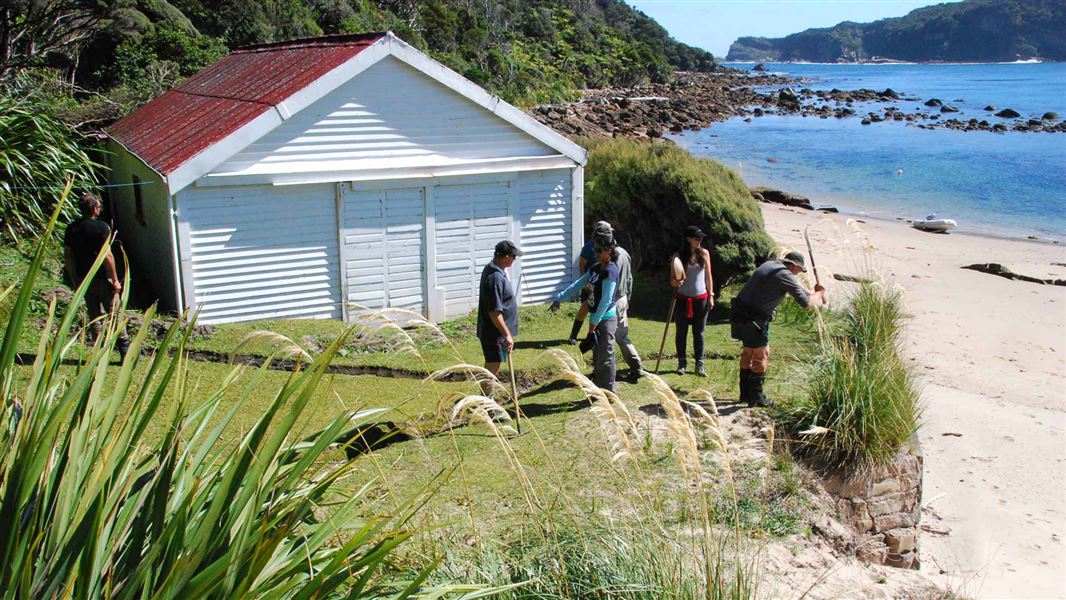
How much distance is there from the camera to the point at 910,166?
46.9 metres

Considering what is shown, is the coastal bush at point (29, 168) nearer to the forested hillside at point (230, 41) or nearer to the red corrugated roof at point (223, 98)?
the red corrugated roof at point (223, 98)

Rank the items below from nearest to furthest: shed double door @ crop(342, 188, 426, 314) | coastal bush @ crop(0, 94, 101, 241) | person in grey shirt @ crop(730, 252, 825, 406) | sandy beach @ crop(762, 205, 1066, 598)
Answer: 1. sandy beach @ crop(762, 205, 1066, 598)
2. person in grey shirt @ crop(730, 252, 825, 406)
3. coastal bush @ crop(0, 94, 101, 241)
4. shed double door @ crop(342, 188, 426, 314)

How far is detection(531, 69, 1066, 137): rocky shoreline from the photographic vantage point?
180ft

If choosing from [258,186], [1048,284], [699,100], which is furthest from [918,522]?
[699,100]

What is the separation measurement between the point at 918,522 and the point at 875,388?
56.1 inches

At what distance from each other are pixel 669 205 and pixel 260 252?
22.4 feet

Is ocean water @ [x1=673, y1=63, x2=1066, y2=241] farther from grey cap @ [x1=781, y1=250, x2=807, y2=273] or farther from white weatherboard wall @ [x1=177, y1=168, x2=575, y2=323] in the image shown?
grey cap @ [x1=781, y1=250, x2=807, y2=273]

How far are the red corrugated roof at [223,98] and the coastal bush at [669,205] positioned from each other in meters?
5.09

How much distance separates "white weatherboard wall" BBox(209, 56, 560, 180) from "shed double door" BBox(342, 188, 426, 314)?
1.58 ft

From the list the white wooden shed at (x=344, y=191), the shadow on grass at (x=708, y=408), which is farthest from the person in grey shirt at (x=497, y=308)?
the white wooden shed at (x=344, y=191)

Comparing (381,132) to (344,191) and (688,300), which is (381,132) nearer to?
(344,191)

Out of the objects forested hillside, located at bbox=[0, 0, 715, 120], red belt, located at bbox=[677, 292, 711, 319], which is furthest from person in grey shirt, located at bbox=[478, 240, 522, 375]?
forested hillside, located at bbox=[0, 0, 715, 120]

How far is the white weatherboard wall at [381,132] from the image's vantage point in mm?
12523

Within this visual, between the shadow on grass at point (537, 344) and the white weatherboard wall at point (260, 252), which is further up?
the white weatherboard wall at point (260, 252)
